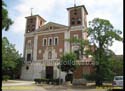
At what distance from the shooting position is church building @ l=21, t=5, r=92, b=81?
42.2 meters

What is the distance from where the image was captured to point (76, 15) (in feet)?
143

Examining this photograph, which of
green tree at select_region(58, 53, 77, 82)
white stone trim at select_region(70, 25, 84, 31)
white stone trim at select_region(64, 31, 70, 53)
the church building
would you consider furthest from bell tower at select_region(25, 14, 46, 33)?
green tree at select_region(58, 53, 77, 82)

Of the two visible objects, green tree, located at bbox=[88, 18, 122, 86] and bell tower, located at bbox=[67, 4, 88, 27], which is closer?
green tree, located at bbox=[88, 18, 122, 86]

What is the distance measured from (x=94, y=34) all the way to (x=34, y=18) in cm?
2467

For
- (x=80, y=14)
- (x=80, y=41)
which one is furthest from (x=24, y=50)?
(x=80, y=41)

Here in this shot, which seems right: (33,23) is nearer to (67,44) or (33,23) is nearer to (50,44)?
(50,44)

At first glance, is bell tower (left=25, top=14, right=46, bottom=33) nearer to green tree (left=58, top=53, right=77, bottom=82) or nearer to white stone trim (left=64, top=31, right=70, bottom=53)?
white stone trim (left=64, top=31, right=70, bottom=53)

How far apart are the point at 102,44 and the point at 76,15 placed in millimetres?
17739

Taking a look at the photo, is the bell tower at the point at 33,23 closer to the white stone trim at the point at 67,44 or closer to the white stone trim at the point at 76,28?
the white stone trim at the point at 67,44

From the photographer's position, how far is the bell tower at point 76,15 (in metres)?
42.7

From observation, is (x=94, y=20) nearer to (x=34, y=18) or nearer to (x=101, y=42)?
(x=101, y=42)

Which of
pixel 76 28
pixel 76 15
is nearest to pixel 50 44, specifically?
pixel 76 28

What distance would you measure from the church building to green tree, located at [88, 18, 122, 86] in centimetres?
1369

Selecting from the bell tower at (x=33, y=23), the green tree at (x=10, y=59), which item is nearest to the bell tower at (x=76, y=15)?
the bell tower at (x=33, y=23)
